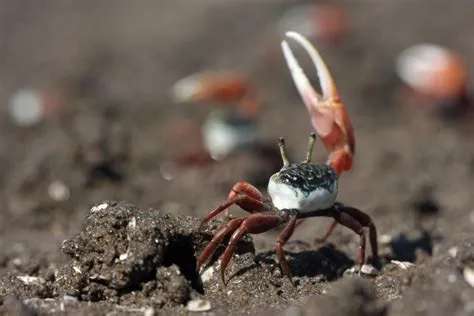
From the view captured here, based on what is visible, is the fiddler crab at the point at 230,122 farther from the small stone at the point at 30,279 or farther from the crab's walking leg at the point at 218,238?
the crab's walking leg at the point at 218,238

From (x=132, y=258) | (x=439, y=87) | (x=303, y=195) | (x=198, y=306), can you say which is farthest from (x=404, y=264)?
(x=439, y=87)

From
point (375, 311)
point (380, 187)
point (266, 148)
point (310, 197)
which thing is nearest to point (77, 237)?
point (310, 197)

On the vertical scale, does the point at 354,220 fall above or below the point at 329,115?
below

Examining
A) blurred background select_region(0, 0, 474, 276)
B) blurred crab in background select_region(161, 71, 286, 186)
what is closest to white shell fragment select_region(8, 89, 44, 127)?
blurred background select_region(0, 0, 474, 276)

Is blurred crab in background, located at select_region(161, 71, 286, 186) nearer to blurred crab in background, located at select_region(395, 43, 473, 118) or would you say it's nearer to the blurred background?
the blurred background

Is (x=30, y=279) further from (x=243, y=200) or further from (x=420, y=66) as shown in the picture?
(x=420, y=66)
